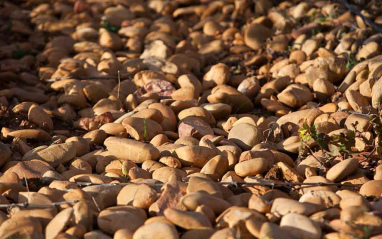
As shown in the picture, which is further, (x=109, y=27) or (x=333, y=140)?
(x=109, y=27)

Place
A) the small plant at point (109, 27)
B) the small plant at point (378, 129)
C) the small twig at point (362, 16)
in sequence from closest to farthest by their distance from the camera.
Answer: the small plant at point (378, 129), the small twig at point (362, 16), the small plant at point (109, 27)

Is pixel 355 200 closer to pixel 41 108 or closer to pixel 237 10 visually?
pixel 41 108

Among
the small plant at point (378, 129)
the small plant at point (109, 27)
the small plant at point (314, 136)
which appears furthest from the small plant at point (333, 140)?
the small plant at point (109, 27)

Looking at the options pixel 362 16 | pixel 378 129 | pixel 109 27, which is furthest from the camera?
pixel 109 27

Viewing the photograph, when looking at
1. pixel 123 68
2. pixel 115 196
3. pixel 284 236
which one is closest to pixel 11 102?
pixel 123 68

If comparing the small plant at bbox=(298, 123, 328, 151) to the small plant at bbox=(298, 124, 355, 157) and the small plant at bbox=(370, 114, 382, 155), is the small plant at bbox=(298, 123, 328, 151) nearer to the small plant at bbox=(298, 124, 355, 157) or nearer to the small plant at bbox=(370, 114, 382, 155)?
the small plant at bbox=(298, 124, 355, 157)

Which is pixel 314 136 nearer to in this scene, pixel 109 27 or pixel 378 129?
pixel 378 129

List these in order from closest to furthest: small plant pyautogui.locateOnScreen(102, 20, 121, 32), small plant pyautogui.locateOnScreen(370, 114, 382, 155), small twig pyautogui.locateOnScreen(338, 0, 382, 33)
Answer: small plant pyautogui.locateOnScreen(370, 114, 382, 155), small twig pyautogui.locateOnScreen(338, 0, 382, 33), small plant pyautogui.locateOnScreen(102, 20, 121, 32)

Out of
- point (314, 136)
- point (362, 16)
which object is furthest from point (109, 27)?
point (314, 136)

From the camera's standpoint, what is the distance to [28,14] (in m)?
5.05

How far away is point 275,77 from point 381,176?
4.85ft

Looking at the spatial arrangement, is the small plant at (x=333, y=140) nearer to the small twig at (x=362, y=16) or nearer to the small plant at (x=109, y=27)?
the small twig at (x=362, y=16)

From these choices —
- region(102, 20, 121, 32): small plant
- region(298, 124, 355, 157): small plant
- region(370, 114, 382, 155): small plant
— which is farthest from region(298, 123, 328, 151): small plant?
region(102, 20, 121, 32): small plant

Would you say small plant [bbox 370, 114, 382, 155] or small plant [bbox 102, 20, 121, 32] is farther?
small plant [bbox 102, 20, 121, 32]
